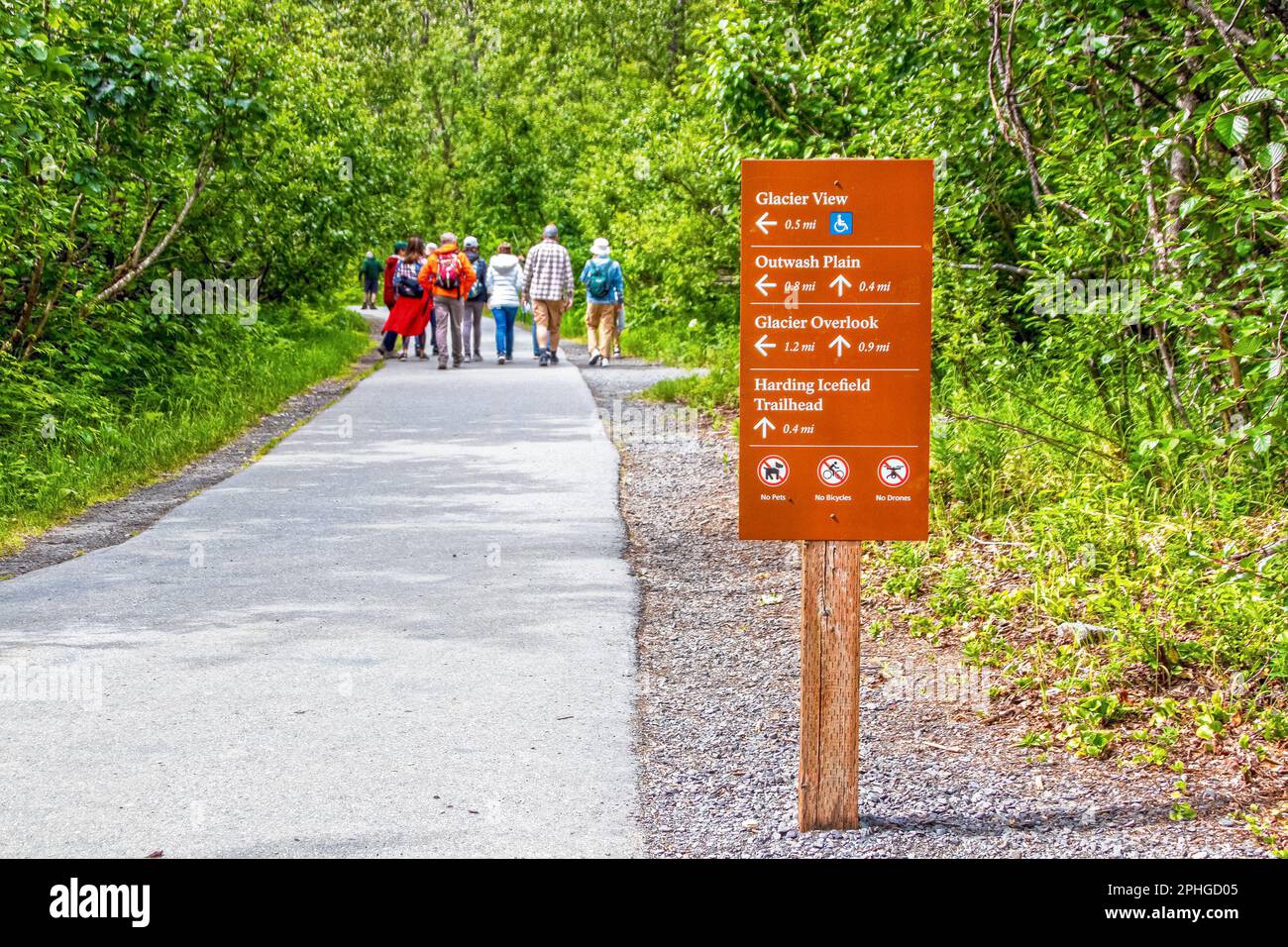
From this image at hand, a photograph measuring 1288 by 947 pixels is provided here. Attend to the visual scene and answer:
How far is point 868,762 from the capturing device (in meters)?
5.24

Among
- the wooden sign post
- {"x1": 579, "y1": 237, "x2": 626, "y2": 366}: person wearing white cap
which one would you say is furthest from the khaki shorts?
the wooden sign post

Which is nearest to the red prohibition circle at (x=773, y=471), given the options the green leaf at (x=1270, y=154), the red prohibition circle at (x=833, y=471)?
the red prohibition circle at (x=833, y=471)

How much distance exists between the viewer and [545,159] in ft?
126

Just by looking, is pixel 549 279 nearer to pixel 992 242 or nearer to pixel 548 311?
pixel 548 311

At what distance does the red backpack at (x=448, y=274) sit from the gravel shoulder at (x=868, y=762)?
1380 centimetres

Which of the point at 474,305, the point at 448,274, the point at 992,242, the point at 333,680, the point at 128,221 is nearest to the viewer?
the point at 333,680

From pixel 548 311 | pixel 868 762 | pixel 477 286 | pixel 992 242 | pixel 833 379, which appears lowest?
pixel 868 762

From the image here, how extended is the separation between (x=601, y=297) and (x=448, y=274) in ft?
8.08

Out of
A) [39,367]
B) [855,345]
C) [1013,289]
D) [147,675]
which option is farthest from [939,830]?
[39,367]

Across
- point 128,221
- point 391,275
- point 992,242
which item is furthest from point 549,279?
point 992,242

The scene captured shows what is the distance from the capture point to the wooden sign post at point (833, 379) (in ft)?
14.5

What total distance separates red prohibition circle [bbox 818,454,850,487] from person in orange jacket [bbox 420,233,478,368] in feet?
57.8

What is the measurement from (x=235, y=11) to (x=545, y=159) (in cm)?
2467

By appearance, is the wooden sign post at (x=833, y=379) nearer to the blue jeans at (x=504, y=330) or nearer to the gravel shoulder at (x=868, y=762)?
the gravel shoulder at (x=868, y=762)
